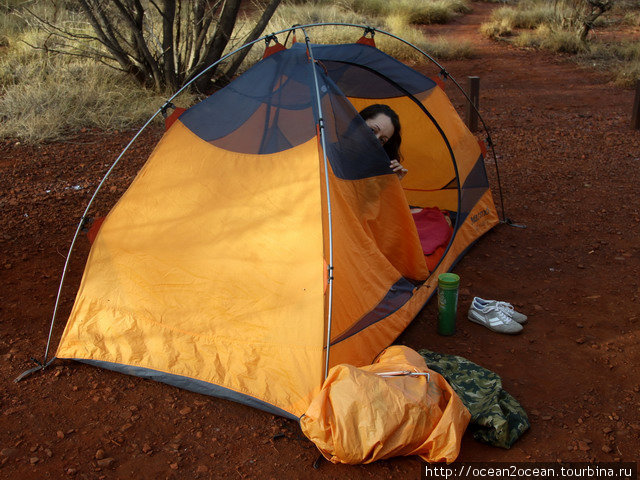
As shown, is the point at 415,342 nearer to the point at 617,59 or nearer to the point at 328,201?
the point at 328,201

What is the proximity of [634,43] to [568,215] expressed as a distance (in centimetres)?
813

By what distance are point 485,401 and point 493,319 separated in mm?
897

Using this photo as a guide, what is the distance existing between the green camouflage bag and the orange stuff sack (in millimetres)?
144

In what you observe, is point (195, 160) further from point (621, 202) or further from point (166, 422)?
point (621, 202)

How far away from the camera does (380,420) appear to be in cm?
A: 261

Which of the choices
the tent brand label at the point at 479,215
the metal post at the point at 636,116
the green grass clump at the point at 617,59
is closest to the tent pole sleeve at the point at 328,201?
the tent brand label at the point at 479,215

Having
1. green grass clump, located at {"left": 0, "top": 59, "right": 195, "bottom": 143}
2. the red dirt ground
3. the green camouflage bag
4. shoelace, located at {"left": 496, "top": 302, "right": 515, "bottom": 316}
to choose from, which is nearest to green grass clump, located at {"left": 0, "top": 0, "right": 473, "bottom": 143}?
green grass clump, located at {"left": 0, "top": 59, "right": 195, "bottom": 143}

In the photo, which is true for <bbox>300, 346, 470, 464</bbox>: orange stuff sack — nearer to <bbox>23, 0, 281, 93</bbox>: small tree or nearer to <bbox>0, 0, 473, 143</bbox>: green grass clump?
<bbox>0, 0, 473, 143</bbox>: green grass clump

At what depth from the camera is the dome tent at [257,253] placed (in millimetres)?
3104

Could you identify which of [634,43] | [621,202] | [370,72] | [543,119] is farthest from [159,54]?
[634,43]

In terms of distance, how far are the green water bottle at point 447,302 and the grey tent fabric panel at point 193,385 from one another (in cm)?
117

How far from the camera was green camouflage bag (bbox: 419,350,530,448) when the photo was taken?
279cm

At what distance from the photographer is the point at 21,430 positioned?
9.76 feet

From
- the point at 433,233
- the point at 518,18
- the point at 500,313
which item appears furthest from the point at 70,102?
the point at 518,18
